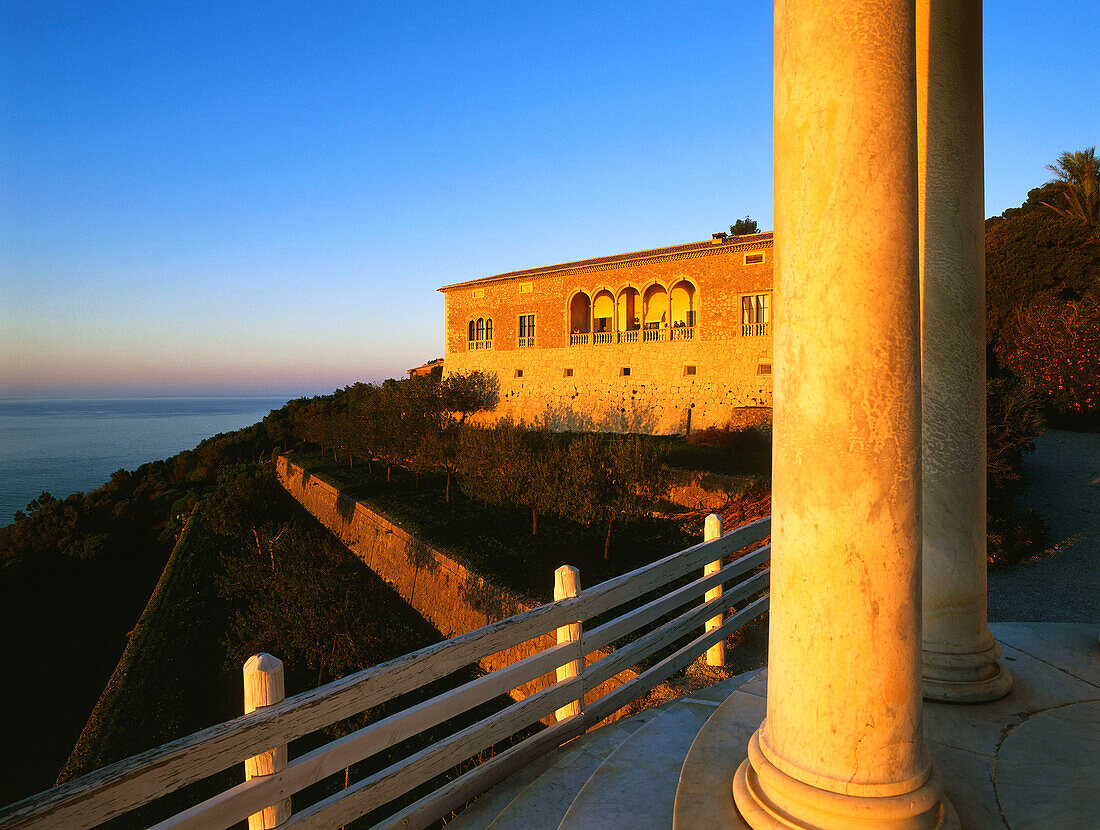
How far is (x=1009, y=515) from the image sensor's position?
9.77 meters

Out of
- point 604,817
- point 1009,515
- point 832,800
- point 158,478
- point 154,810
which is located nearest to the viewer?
point 832,800

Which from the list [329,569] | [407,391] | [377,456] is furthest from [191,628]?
[407,391]

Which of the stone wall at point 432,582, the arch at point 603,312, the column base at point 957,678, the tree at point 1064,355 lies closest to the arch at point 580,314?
the arch at point 603,312

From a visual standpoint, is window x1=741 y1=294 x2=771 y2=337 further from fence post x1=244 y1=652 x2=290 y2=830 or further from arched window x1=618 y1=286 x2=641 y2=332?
fence post x1=244 y1=652 x2=290 y2=830

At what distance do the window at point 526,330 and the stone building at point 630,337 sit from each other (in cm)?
6

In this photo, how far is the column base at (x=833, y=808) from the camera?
68.7 inches

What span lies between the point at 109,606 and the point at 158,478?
871 inches

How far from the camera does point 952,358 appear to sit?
2.79 meters

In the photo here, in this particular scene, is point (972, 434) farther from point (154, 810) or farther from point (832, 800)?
point (154, 810)

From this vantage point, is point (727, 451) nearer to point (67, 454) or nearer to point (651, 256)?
point (651, 256)

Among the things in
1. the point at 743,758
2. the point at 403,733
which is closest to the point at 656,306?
the point at 743,758

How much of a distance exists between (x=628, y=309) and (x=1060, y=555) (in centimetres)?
2521

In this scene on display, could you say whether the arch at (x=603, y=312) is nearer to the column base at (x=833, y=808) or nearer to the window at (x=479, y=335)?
the window at (x=479, y=335)

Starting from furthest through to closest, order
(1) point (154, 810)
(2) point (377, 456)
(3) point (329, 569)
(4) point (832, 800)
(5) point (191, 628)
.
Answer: (2) point (377, 456), (5) point (191, 628), (3) point (329, 569), (1) point (154, 810), (4) point (832, 800)
